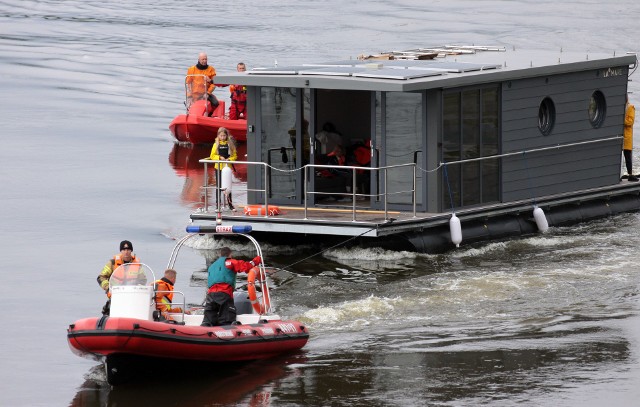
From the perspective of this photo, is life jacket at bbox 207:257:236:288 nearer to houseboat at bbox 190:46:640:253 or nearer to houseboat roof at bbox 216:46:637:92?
houseboat at bbox 190:46:640:253

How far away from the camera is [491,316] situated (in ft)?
64.9

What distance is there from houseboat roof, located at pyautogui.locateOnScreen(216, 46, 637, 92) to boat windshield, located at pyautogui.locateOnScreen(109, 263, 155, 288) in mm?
6866

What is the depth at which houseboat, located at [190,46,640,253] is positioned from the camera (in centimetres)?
2305

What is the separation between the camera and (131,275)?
16891 millimetres

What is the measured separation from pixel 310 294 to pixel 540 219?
18.9 feet

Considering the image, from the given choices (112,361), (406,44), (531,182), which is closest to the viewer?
(112,361)

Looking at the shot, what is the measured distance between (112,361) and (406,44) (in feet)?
119

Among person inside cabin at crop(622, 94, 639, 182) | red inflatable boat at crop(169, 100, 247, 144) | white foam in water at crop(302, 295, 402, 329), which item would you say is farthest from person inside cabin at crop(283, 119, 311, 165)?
red inflatable boat at crop(169, 100, 247, 144)

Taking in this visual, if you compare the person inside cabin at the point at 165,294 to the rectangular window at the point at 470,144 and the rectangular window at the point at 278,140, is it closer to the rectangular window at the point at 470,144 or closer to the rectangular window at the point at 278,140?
the rectangular window at the point at 278,140

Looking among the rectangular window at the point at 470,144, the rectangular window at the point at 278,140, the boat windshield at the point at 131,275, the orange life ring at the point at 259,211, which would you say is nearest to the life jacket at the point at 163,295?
the boat windshield at the point at 131,275

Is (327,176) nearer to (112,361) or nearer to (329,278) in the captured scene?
Result: (329,278)

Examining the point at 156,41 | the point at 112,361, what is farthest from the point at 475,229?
the point at 156,41

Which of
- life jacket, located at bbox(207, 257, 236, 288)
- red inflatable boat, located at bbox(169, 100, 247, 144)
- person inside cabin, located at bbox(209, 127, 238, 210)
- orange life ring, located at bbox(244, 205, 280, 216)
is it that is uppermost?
red inflatable boat, located at bbox(169, 100, 247, 144)

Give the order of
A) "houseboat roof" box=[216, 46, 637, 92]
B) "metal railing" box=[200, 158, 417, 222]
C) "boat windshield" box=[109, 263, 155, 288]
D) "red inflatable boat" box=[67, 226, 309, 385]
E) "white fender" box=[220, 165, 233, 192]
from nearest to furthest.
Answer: "red inflatable boat" box=[67, 226, 309, 385] → "boat windshield" box=[109, 263, 155, 288] → "metal railing" box=[200, 158, 417, 222] → "houseboat roof" box=[216, 46, 637, 92] → "white fender" box=[220, 165, 233, 192]
